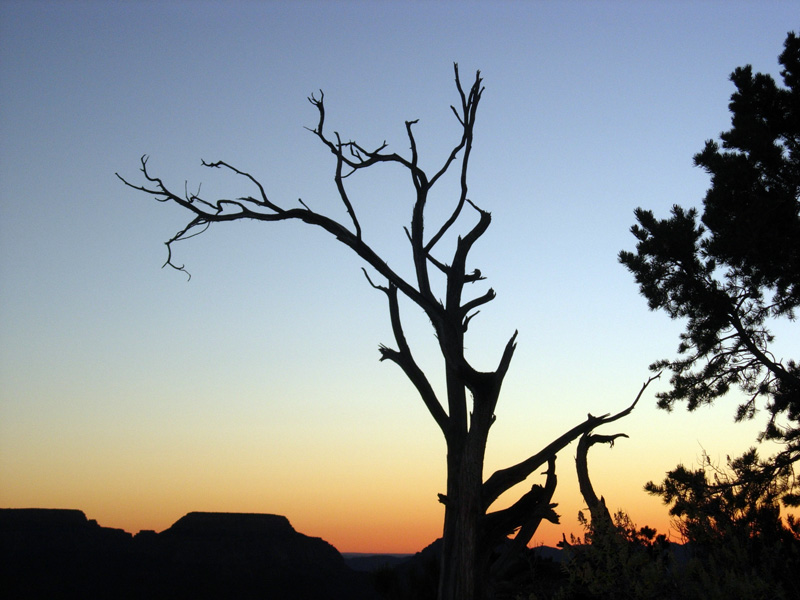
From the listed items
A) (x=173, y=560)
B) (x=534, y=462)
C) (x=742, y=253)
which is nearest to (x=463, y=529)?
(x=534, y=462)

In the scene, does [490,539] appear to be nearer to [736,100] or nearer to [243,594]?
[736,100]

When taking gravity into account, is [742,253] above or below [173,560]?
below

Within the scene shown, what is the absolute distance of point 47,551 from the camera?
8025 cm

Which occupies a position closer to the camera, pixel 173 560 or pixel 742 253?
pixel 742 253

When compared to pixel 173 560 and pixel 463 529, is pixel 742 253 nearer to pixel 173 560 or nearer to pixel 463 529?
pixel 463 529

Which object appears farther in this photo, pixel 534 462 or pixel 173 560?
pixel 173 560

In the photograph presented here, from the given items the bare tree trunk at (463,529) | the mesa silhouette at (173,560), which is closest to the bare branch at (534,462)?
the bare tree trunk at (463,529)

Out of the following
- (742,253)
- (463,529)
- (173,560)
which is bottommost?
(463,529)

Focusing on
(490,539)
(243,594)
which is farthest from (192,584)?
(490,539)

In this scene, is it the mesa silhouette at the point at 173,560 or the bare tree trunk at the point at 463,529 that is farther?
the mesa silhouette at the point at 173,560

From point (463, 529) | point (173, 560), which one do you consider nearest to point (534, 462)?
point (463, 529)

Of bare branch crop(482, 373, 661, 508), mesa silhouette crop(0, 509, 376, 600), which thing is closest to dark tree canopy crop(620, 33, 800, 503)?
bare branch crop(482, 373, 661, 508)

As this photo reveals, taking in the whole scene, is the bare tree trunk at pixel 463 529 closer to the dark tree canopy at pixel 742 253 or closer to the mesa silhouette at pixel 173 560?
the dark tree canopy at pixel 742 253

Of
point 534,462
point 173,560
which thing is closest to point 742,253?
point 534,462
